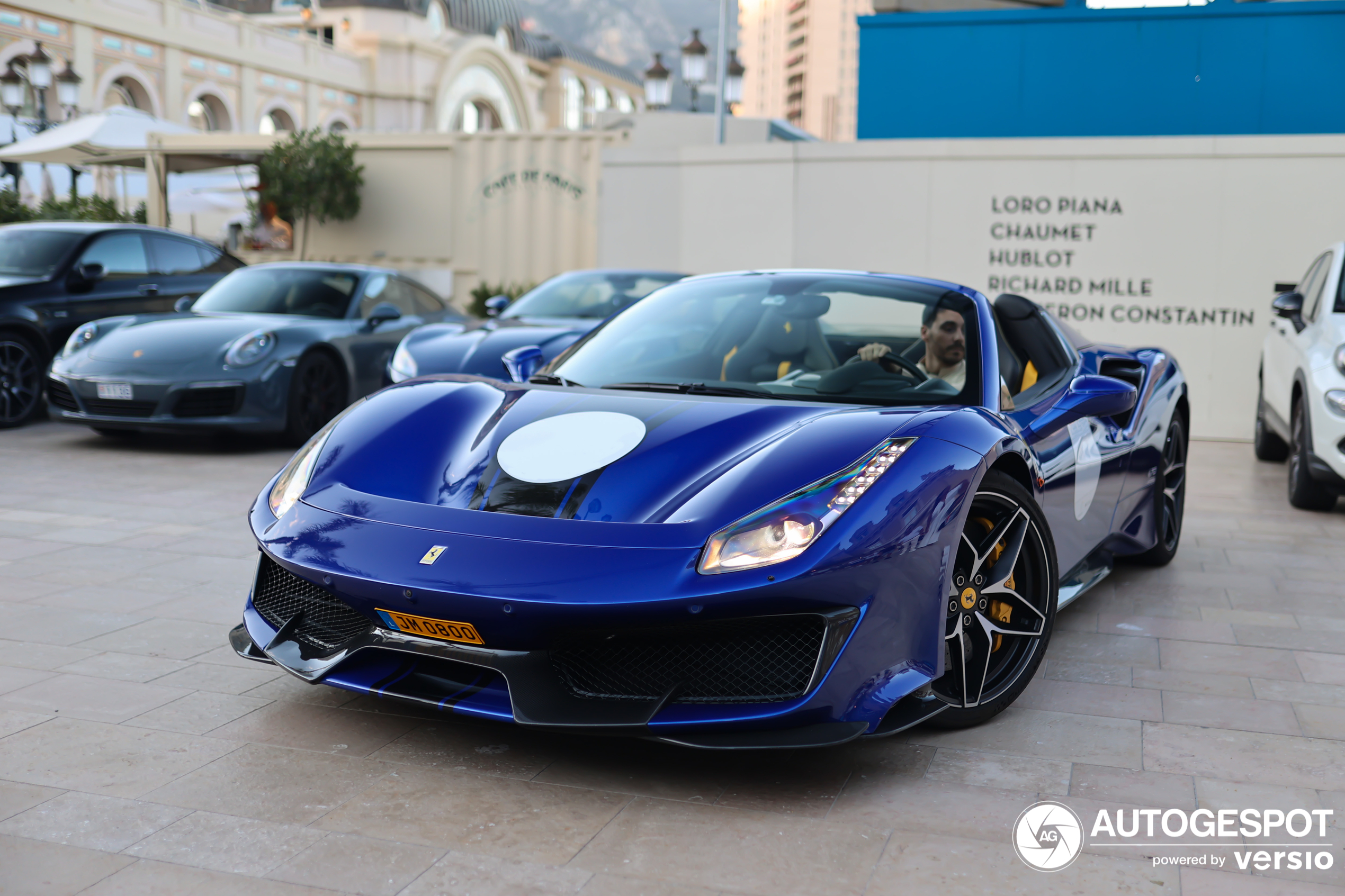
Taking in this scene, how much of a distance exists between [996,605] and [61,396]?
6.58 m

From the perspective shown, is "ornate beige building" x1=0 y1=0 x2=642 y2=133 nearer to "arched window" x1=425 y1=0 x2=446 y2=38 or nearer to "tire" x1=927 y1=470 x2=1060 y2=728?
"arched window" x1=425 y1=0 x2=446 y2=38

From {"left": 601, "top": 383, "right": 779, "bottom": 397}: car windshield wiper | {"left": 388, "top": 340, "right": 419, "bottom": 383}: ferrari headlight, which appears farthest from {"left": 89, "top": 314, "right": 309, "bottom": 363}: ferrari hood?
{"left": 601, "top": 383, "right": 779, "bottom": 397}: car windshield wiper

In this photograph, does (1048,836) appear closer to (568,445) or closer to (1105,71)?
(568,445)

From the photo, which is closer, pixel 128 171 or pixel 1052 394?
pixel 1052 394

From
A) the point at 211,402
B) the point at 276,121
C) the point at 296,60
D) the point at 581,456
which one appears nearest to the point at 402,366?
the point at 211,402

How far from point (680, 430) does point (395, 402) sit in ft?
2.80

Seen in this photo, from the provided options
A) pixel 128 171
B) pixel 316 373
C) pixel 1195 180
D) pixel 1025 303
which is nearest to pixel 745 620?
pixel 1025 303

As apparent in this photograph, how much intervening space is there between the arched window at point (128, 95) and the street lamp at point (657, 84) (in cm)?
1149

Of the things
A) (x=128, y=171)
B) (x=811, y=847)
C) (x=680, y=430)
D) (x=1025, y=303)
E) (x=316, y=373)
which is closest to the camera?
(x=811, y=847)

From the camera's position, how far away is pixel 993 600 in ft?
10.2

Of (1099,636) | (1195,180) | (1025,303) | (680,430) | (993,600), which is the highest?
(1195,180)

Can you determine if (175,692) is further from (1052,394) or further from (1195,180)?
(1195,180)

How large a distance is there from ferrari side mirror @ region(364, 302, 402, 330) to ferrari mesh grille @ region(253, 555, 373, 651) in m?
5.86

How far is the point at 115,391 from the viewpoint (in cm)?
751
